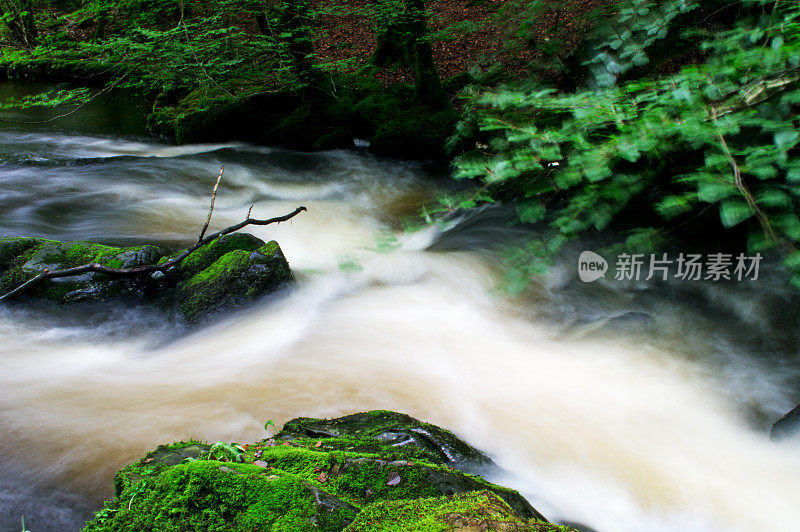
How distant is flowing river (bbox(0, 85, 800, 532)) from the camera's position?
2760 mm

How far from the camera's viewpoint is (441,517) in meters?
1.30

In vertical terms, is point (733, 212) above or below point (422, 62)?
below

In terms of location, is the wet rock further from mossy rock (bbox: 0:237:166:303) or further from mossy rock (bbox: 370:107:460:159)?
mossy rock (bbox: 370:107:460:159)

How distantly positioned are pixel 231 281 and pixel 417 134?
15.4ft

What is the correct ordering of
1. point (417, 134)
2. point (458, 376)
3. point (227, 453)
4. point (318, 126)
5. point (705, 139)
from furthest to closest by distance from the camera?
point (318, 126)
point (417, 134)
point (458, 376)
point (705, 139)
point (227, 453)

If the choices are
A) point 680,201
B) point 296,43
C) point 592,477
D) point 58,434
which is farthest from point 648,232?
point 296,43

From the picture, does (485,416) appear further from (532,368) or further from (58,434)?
(58,434)

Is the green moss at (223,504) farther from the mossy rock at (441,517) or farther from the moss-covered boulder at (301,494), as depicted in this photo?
the mossy rock at (441,517)

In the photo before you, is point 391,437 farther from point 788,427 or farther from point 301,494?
point 788,427

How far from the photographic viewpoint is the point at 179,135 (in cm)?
980

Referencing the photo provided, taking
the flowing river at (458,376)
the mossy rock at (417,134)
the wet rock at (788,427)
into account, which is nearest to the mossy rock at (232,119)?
the mossy rock at (417,134)

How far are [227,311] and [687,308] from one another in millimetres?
4118

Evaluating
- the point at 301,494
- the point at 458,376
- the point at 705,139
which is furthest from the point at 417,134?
the point at 301,494

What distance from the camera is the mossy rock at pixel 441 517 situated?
126cm
